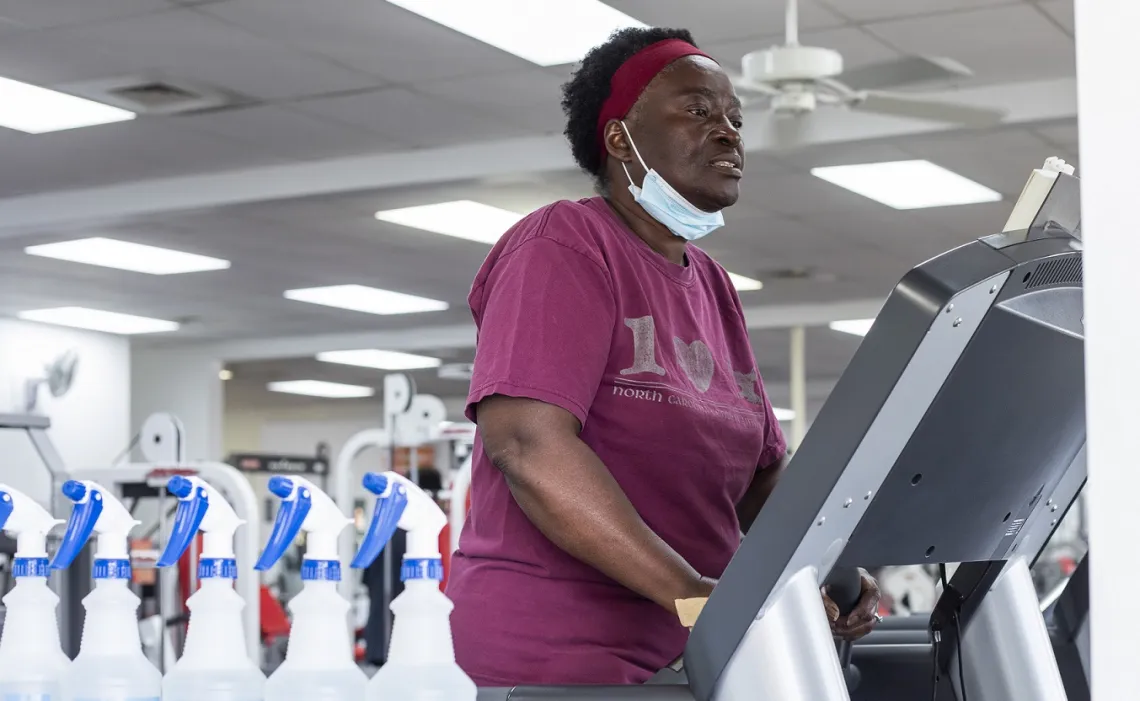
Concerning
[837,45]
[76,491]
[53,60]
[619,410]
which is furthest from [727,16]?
[76,491]

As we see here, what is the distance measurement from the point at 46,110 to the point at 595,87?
4.49 meters

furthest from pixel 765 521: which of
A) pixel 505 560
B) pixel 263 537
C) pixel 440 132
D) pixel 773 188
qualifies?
pixel 263 537

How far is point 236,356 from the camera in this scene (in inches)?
474

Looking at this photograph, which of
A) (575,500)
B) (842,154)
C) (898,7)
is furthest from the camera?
(842,154)

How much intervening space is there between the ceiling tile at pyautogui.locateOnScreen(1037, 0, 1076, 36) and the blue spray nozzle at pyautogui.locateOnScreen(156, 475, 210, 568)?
398 centimetres

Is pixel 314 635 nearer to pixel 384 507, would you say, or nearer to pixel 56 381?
pixel 384 507

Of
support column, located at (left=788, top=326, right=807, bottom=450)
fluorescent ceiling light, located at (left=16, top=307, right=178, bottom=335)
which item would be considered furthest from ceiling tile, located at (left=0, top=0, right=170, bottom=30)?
support column, located at (left=788, top=326, right=807, bottom=450)

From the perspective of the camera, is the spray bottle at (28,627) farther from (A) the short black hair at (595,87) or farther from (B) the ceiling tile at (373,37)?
(B) the ceiling tile at (373,37)

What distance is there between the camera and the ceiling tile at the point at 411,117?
555cm

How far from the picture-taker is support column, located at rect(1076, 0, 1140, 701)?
0.63 m

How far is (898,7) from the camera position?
457 cm

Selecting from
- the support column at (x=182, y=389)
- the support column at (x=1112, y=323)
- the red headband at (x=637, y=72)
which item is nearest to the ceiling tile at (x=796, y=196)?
the red headband at (x=637, y=72)

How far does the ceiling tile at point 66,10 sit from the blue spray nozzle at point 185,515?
12.4 ft

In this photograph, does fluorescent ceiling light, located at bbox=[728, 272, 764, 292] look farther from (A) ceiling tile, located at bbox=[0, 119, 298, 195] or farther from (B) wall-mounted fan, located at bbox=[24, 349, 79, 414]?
(B) wall-mounted fan, located at bbox=[24, 349, 79, 414]
